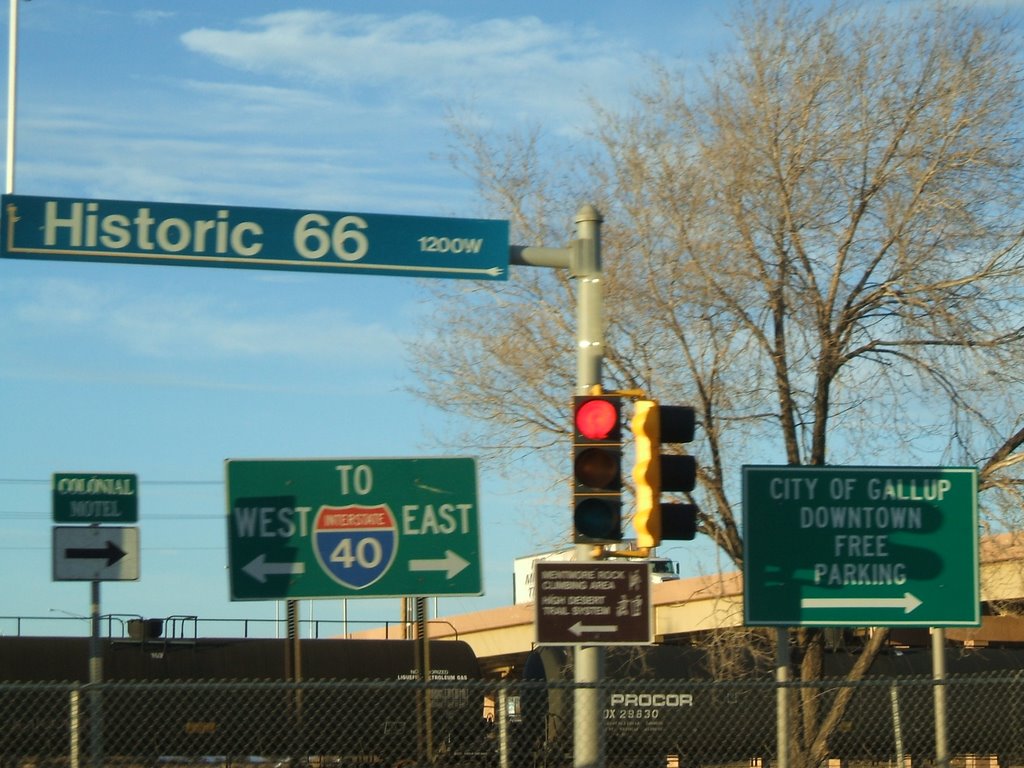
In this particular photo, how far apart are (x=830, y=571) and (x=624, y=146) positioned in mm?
Answer: 8346

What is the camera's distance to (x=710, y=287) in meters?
16.9

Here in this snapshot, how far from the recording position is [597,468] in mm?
10195

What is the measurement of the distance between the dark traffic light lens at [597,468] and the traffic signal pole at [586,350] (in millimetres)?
484

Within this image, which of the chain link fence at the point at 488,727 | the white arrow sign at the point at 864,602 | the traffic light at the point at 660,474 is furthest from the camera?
the chain link fence at the point at 488,727

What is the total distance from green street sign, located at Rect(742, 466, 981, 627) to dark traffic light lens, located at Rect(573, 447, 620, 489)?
61.0 inches

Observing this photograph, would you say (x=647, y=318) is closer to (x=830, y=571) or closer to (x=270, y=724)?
(x=830, y=571)

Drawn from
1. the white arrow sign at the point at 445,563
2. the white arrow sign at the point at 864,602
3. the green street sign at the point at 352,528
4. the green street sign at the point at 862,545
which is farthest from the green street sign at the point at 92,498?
the white arrow sign at the point at 864,602

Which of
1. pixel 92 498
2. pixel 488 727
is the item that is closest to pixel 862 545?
pixel 92 498

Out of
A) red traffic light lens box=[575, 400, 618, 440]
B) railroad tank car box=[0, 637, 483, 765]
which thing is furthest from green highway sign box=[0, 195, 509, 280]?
railroad tank car box=[0, 637, 483, 765]

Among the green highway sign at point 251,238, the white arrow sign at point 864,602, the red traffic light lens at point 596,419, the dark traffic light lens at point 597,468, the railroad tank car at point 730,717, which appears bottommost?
the railroad tank car at point 730,717

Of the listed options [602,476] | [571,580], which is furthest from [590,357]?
[571,580]

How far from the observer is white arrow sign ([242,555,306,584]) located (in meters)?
12.0

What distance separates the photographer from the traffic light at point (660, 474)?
10039 mm

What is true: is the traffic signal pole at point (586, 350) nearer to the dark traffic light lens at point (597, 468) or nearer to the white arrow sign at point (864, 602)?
the dark traffic light lens at point (597, 468)
